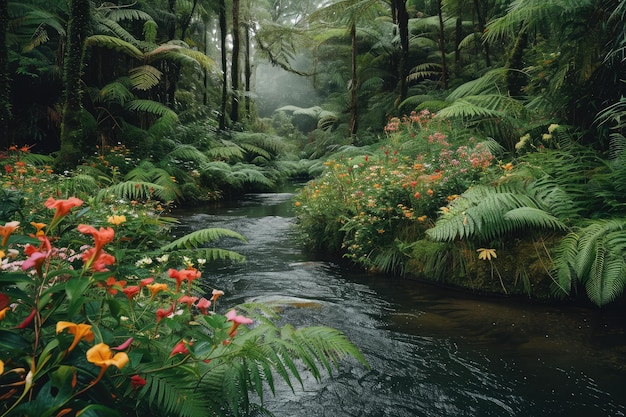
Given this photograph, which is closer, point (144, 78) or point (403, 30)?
point (403, 30)

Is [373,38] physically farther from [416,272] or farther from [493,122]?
[416,272]

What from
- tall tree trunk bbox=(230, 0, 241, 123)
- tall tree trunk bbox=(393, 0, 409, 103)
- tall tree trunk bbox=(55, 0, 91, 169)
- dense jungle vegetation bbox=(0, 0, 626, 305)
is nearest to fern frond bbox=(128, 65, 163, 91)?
dense jungle vegetation bbox=(0, 0, 626, 305)

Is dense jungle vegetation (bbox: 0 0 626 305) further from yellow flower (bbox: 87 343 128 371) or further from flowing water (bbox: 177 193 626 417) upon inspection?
yellow flower (bbox: 87 343 128 371)

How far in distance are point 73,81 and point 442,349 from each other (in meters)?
6.14

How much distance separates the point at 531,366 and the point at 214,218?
5.99 meters

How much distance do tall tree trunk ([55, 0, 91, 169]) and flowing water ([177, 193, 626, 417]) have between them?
337 cm

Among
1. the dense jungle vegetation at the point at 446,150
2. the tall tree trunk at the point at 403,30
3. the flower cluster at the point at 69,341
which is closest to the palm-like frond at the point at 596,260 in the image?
the dense jungle vegetation at the point at 446,150

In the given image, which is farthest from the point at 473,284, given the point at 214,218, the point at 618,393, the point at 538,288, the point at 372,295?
the point at 214,218

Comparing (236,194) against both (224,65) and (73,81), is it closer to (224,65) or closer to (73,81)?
(224,65)

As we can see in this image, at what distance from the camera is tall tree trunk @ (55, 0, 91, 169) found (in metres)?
5.77

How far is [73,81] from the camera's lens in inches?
239

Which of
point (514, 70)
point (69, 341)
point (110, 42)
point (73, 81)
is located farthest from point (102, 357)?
point (110, 42)

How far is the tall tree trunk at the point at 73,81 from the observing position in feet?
18.9

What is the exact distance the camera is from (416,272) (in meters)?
4.23
